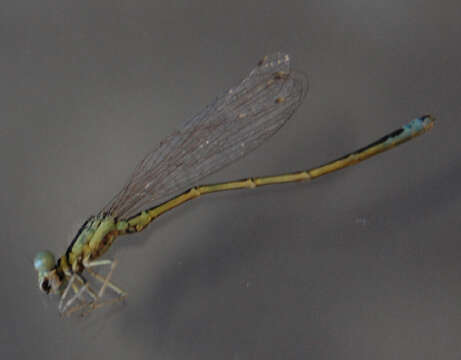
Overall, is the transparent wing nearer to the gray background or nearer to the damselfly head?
the gray background

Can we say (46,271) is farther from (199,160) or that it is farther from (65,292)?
(199,160)

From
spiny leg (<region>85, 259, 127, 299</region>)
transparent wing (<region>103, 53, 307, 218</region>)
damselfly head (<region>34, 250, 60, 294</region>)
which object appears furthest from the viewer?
transparent wing (<region>103, 53, 307, 218</region>)

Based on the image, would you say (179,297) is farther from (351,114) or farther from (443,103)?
(443,103)

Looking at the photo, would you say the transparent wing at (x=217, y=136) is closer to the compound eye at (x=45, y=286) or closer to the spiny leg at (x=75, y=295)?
the spiny leg at (x=75, y=295)

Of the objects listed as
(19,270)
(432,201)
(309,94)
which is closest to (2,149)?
(19,270)

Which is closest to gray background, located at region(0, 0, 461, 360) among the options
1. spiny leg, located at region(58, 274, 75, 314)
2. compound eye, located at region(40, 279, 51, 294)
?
spiny leg, located at region(58, 274, 75, 314)
